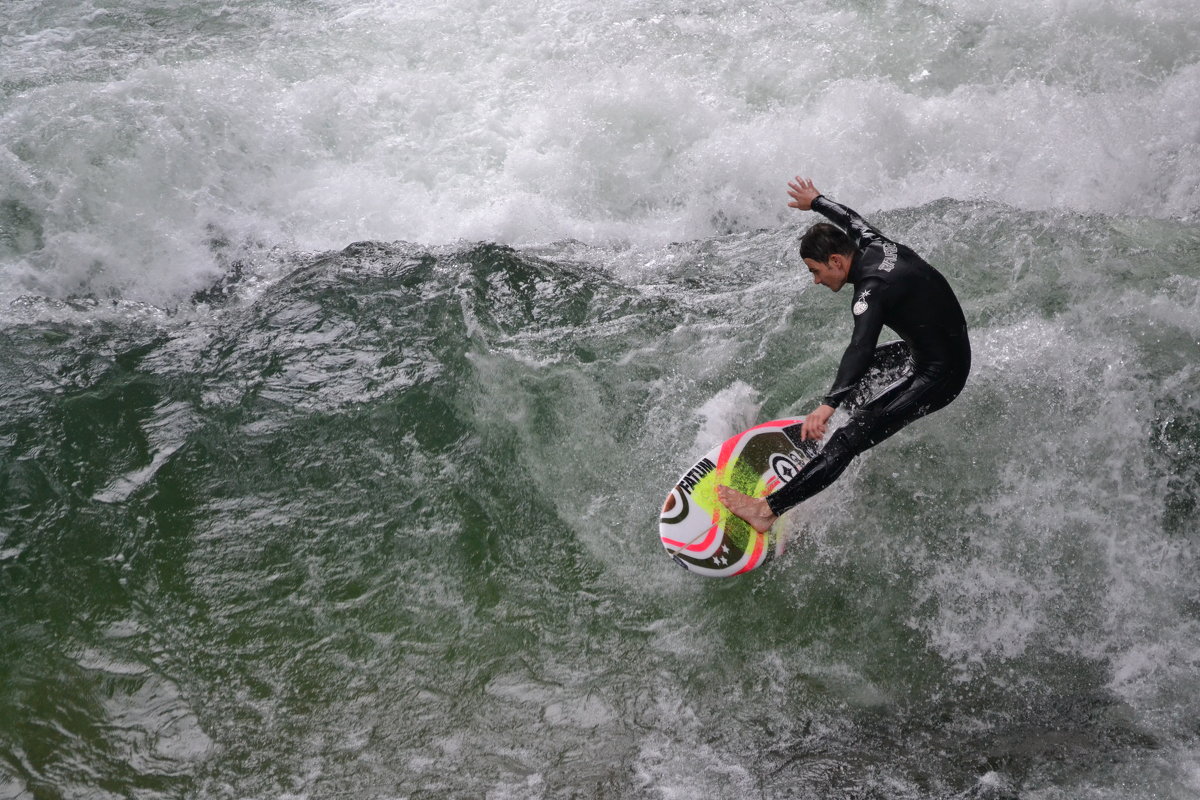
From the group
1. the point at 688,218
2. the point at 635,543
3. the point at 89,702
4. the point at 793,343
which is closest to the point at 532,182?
the point at 688,218

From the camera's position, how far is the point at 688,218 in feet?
28.0

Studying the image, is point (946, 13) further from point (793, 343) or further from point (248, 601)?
point (248, 601)

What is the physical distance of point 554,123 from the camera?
9164 mm

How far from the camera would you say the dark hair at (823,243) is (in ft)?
16.9

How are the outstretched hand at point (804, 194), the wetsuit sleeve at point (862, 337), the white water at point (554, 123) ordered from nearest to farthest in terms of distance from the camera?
the wetsuit sleeve at point (862, 337) < the outstretched hand at point (804, 194) < the white water at point (554, 123)

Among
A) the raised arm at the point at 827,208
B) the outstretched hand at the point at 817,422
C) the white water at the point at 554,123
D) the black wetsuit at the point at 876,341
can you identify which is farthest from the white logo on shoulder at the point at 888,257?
the white water at the point at 554,123

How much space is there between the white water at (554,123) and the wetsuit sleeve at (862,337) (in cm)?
349

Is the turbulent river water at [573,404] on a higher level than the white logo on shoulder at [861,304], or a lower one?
lower

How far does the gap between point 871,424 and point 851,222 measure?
123 centimetres

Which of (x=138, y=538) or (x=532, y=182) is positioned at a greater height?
(x=532, y=182)

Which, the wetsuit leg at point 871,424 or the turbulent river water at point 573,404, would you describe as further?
the wetsuit leg at point 871,424

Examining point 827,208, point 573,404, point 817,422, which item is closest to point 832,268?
point 827,208

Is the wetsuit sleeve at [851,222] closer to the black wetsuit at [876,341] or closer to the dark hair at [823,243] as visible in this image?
the black wetsuit at [876,341]

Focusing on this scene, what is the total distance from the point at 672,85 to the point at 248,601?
6.27m
